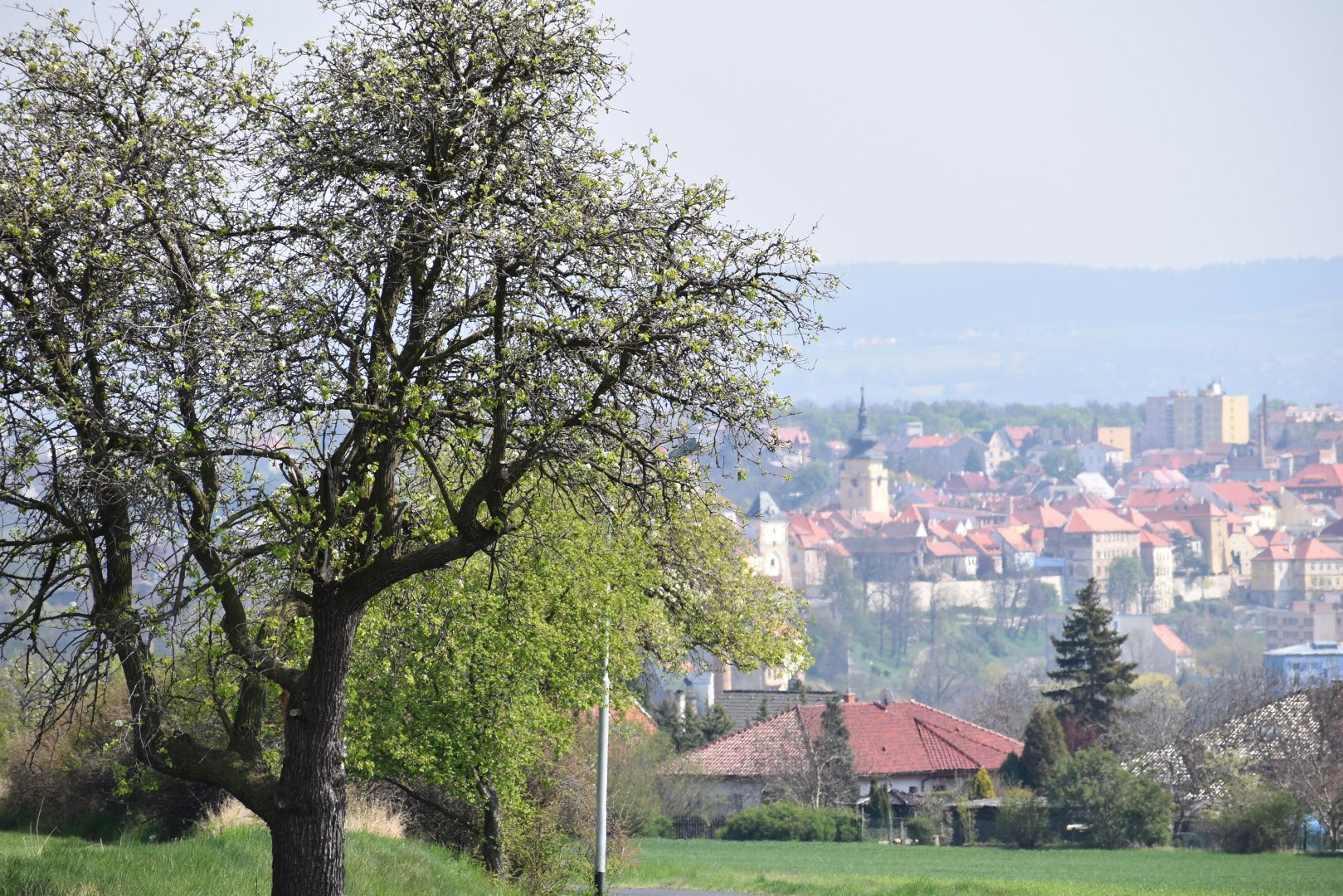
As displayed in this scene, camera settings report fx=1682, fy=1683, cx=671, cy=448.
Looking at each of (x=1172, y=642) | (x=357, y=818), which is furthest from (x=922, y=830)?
(x=1172, y=642)

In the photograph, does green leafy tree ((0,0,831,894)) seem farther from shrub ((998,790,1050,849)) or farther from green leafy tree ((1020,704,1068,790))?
green leafy tree ((1020,704,1068,790))

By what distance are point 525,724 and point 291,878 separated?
8329 millimetres

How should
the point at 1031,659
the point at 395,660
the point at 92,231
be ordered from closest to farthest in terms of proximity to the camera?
1. the point at 92,231
2. the point at 395,660
3. the point at 1031,659

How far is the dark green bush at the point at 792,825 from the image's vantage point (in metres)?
51.3

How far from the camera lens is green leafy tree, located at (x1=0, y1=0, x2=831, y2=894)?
9.30 m

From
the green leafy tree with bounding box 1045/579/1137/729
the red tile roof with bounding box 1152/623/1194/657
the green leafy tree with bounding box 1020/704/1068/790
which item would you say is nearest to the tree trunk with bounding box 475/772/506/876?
the green leafy tree with bounding box 1020/704/1068/790

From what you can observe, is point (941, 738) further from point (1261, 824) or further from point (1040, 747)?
point (1261, 824)

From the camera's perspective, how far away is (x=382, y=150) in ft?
32.9

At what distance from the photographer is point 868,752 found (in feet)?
211

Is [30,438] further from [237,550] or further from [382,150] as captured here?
[382,150]

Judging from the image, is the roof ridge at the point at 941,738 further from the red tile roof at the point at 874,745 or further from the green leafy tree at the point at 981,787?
the green leafy tree at the point at 981,787

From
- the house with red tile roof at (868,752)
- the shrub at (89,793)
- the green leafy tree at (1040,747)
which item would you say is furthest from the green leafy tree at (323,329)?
the green leafy tree at (1040,747)

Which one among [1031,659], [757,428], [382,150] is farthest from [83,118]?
[1031,659]

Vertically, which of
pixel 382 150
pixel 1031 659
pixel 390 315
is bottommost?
pixel 1031 659
